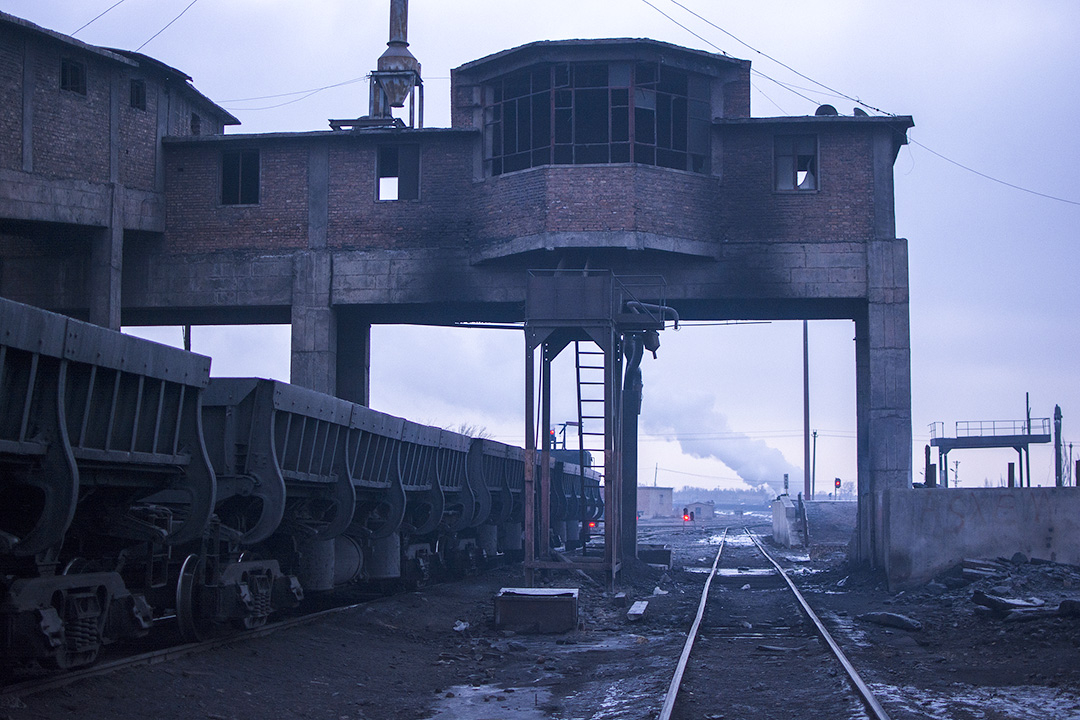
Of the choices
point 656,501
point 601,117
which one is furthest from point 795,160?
point 656,501

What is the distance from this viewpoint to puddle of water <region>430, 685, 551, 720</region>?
912 cm

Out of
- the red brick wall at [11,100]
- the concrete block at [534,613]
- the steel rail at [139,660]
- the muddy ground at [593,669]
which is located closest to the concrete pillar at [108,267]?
the red brick wall at [11,100]

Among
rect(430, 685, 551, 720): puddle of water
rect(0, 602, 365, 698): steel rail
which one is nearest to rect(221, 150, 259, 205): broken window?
rect(0, 602, 365, 698): steel rail

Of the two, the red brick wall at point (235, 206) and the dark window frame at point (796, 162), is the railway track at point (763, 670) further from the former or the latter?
the red brick wall at point (235, 206)

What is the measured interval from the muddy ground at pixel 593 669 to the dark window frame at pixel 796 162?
37.1 feet

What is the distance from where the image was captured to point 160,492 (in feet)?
31.6

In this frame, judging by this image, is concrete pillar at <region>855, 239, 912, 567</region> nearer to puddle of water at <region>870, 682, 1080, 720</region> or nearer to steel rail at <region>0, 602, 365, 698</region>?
puddle of water at <region>870, 682, 1080, 720</region>

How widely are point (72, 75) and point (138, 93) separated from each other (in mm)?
2026

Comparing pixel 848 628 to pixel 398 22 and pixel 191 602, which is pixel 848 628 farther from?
pixel 398 22

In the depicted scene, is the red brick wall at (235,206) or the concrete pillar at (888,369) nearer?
the concrete pillar at (888,369)

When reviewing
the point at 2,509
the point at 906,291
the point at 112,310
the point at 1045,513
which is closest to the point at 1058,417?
the point at 906,291

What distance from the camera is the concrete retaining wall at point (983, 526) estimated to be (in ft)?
66.7

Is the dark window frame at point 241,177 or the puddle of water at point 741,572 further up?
the dark window frame at point 241,177

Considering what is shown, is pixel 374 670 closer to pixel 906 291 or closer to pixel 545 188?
pixel 545 188
